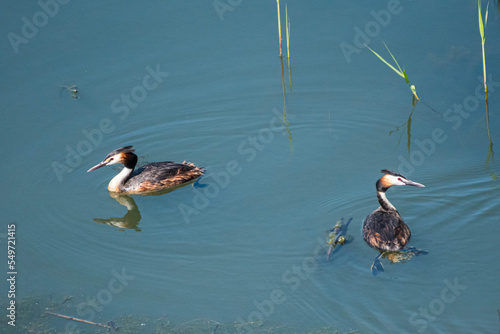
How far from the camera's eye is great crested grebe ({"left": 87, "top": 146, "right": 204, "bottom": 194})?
1045 cm

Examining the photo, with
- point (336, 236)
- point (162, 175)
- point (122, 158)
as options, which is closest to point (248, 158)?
point (162, 175)

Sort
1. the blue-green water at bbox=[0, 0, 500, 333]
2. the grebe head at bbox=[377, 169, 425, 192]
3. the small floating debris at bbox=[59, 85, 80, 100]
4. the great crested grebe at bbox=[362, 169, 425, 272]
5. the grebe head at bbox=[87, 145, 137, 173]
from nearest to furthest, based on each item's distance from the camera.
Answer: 1. the blue-green water at bbox=[0, 0, 500, 333]
2. the great crested grebe at bbox=[362, 169, 425, 272]
3. the grebe head at bbox=[377, 169, 425, 192]
4. the grebe head at bbox=[87, 145, 137, 173]
5. the small floating debris at bbox=[59, 85, 80, 100]

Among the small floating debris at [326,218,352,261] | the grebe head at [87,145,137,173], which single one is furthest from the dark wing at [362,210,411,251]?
the grebe head at [87,145,137,173]

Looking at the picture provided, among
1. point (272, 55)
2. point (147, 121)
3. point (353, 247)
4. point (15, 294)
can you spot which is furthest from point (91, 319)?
point (272, 55)

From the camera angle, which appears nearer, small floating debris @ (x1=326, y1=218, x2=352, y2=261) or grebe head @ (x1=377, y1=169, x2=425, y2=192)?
small floating debris @ (x1=326, y1=218, x2=352, y2=261)

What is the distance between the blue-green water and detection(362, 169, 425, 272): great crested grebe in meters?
0.19

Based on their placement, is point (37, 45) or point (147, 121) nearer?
point (147, 121)

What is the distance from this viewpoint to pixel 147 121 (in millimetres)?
11633

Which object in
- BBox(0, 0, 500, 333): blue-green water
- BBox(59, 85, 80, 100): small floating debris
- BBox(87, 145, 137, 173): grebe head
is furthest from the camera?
BBox(59, 85, 80, 100): small floating debris

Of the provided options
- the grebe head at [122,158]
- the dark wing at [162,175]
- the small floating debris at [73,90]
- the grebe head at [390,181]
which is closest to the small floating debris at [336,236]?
the grebe head at [390,181]

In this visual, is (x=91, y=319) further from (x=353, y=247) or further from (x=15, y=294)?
(x=353, y=247)

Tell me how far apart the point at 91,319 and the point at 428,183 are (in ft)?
16.3

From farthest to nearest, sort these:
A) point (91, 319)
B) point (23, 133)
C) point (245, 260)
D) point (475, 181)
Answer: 1. point (23, 133)
2. point (475, 181)
3. point (245, 260)
4. point (91, 319)

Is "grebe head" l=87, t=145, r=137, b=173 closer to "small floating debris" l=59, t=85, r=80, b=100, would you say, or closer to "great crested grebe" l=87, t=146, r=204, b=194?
"great crested grebe" l=87, t=146, r=204, b=194
